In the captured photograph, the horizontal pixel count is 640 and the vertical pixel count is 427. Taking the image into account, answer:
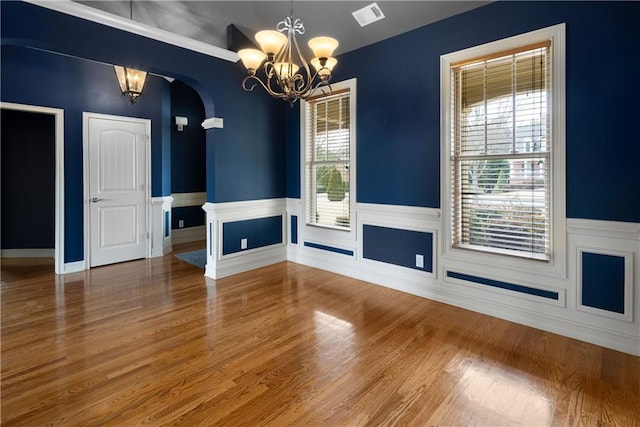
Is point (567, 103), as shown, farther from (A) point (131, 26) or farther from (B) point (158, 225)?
(B) point (158, 225)

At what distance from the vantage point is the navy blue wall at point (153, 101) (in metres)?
3.39

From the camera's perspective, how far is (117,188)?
4.83 meters

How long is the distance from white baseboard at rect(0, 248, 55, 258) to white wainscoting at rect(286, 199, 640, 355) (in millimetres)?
4814

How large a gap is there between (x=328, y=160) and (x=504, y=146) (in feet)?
6.92

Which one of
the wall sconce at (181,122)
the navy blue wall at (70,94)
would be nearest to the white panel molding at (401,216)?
the navy blue wall at (70,94)

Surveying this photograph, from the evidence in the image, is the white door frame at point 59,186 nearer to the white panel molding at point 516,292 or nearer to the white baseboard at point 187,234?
the white baseboard at point 187,234

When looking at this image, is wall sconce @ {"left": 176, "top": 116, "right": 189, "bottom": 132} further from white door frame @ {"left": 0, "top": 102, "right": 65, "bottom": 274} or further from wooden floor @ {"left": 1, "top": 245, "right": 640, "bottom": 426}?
wooden floor @ {"left": 1, "top": 245, "right": 640, "bottom": 426}

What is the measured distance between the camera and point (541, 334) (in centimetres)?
268

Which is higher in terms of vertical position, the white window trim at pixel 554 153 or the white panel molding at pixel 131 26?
the white panel molding at pixel 131 26

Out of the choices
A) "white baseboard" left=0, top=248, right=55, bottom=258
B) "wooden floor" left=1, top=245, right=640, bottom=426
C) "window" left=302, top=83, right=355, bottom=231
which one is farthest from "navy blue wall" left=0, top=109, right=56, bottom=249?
"window" left=302, top=83, right=355, bottom=231

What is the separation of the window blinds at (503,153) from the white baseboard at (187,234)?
5162mm

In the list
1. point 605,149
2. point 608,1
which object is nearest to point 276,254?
point 605,149

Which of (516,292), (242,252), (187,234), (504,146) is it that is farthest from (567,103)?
(187,234)

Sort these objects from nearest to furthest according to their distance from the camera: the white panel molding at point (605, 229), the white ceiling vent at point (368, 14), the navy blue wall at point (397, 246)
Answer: the white panel molding at point (605, 229), the white ceiling vent at point (368, 14), the navy blue wall at point (397, 246)
